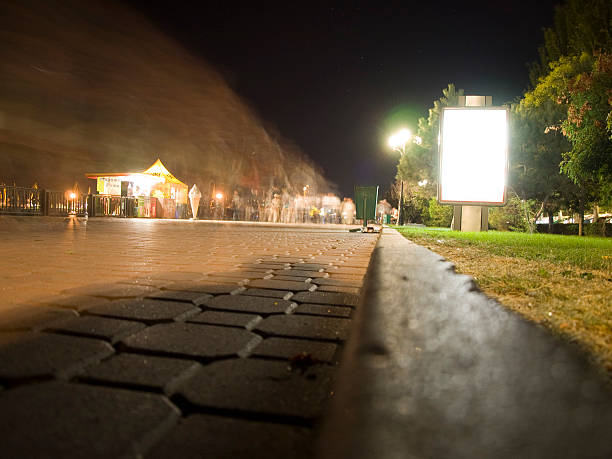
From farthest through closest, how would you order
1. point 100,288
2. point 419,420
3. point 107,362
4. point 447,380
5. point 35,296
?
point 100,288 < point 35,296 < point 107,362 < point 447,380 < point 419,420

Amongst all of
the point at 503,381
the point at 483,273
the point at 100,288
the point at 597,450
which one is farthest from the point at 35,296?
the point at 483,273

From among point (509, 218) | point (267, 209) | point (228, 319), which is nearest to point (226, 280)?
point (228, 319)

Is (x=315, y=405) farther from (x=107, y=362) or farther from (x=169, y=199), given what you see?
(x=169, y=199)

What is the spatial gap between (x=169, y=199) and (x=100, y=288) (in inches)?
1153

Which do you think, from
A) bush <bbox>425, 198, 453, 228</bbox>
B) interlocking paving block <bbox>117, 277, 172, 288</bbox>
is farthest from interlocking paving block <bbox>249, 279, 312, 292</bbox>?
bush <bbox>425, 198, 453, 228</bbox>

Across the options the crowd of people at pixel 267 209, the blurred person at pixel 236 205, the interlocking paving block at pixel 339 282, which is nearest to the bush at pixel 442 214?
the crowd of people at pixel 267 209

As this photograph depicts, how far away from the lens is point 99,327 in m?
1.51

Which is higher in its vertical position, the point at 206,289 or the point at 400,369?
the point at 400,369

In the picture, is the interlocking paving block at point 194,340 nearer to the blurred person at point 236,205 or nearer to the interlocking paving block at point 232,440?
the interlocking paving block at point 232,440

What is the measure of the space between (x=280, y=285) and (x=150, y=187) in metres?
30.4

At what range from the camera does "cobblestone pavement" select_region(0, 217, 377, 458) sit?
0.70 meters

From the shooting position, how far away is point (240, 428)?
75 centimetres

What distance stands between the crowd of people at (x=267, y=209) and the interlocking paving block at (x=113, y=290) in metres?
31.8

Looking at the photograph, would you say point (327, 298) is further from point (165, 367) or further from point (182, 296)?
point (165, 367)
